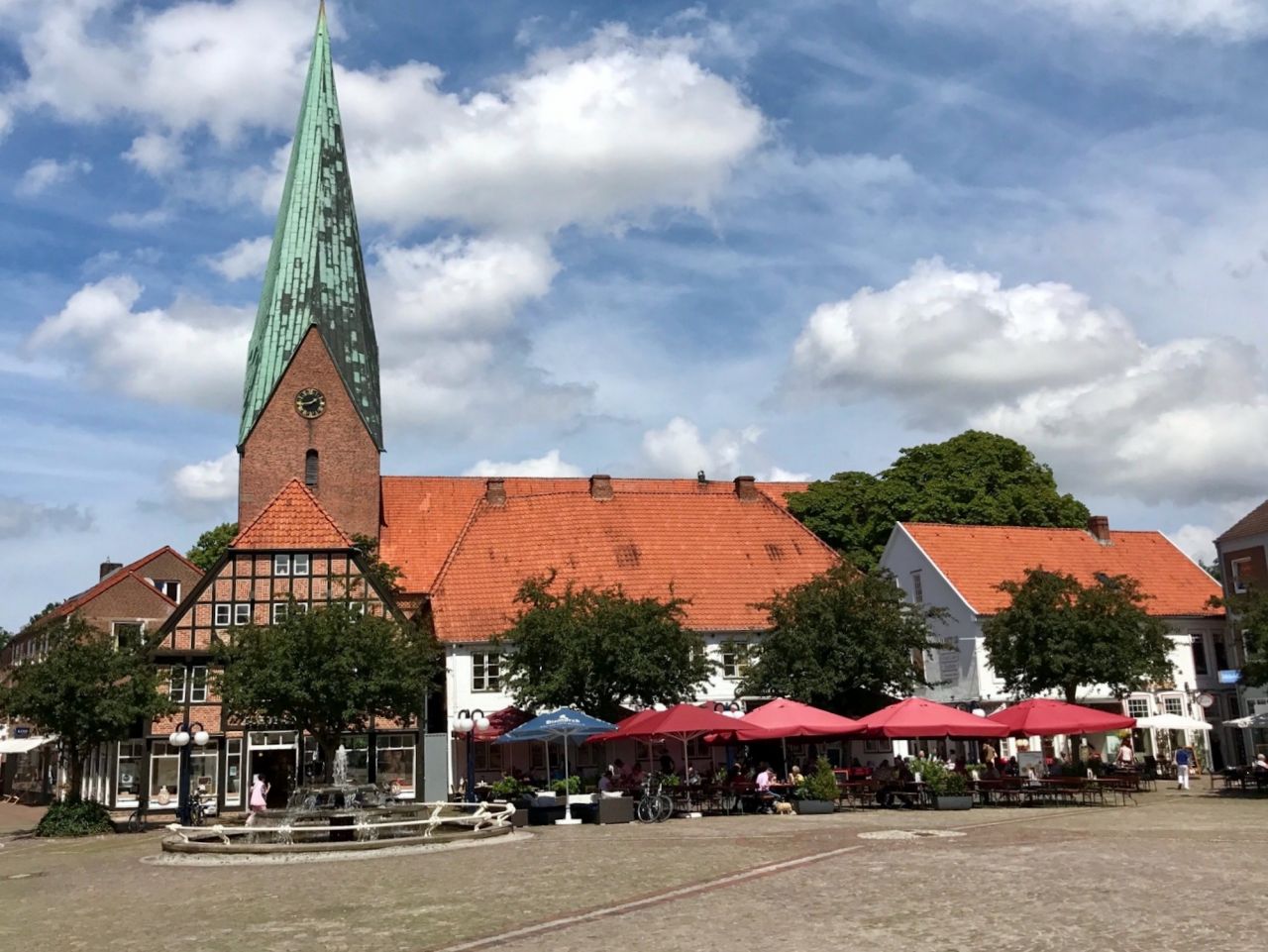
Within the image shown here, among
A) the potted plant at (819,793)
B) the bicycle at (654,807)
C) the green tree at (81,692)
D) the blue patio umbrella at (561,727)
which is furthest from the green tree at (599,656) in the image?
the green tree at (81,692)

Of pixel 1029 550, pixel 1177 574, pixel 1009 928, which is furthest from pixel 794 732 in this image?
pixel 1177 574

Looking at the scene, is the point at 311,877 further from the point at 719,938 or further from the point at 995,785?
the point at 995,785

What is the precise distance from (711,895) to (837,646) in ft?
72.2

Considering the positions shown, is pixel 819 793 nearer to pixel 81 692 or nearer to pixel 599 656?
pixel 599 656

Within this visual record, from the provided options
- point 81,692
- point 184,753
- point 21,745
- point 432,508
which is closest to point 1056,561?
point 432,508

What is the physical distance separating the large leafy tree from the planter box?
2432 cm

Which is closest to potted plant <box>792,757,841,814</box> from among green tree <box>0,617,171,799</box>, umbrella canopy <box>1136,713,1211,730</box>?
umbrella canopy <box>1136,713,1211,730</box>

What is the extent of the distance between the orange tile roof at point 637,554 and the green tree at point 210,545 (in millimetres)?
16394

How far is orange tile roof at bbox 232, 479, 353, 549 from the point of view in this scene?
129 ft

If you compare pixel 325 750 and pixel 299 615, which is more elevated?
pixel 299 615

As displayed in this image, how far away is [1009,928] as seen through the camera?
438 inches

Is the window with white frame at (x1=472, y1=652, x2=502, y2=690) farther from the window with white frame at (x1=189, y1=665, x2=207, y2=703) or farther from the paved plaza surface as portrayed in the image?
the paved plaza surface

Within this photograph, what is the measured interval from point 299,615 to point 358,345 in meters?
22.0

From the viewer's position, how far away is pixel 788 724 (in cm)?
2778
